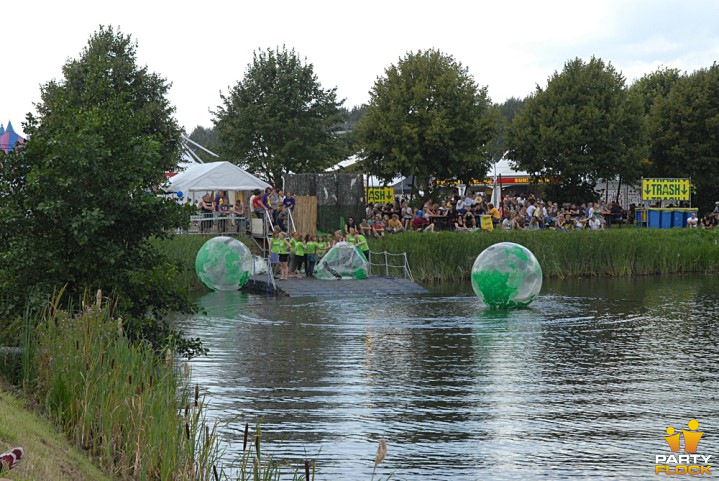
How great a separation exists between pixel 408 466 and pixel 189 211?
4.90 m

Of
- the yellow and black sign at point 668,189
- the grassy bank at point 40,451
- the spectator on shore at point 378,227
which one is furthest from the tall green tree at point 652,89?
the grassy bank at point 40,451

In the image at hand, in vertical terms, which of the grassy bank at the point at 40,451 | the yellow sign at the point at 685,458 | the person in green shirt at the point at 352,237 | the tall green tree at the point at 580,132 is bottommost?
the yellow sign at the point at 685,458

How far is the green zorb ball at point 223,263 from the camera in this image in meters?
29.1

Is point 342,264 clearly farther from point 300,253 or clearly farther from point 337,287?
point 337,287

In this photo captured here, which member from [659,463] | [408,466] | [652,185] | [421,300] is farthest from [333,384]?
[652,185]

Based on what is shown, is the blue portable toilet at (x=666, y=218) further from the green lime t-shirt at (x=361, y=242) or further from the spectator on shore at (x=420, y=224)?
the green lime t-shirt at (x=361, y=242)

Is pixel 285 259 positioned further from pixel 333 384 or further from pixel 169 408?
pixel 169 408

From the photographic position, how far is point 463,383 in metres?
15.1

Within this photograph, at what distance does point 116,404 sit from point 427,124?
130ft

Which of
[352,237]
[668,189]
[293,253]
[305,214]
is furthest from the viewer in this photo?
[668,189]

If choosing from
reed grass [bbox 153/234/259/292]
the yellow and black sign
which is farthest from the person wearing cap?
reed grass [bbox 153/234/259/292]

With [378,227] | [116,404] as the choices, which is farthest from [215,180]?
[116,404]

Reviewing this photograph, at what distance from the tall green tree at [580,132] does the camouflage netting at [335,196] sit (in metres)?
17.9

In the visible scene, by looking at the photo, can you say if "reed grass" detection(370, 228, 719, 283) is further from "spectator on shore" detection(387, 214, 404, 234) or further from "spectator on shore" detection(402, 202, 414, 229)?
"spectator on shore" detection(402, 202, 414, 229)
